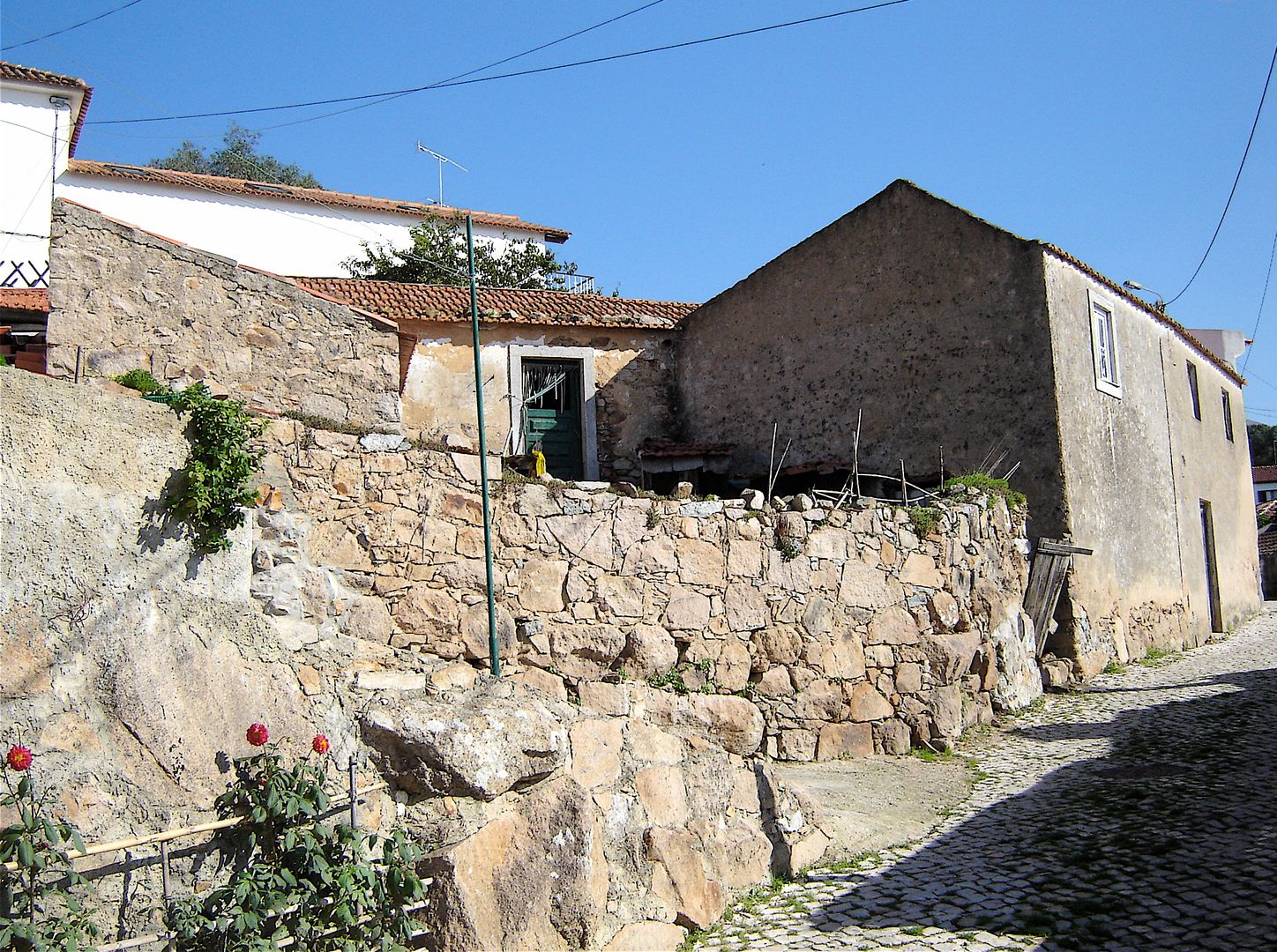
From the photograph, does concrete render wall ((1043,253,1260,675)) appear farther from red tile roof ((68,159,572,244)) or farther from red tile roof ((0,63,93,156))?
red tile roof ((0,63,93,156))

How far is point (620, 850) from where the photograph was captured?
646 centimetres

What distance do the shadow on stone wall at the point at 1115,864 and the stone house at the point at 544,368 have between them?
8.88m

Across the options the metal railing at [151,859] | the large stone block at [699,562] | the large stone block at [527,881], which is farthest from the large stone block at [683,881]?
the large stone block at [699,562]

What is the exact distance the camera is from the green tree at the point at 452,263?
2081cm

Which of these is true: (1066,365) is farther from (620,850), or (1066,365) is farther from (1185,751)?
(620,850)

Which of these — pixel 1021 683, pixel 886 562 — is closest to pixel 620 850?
pixel 886 562

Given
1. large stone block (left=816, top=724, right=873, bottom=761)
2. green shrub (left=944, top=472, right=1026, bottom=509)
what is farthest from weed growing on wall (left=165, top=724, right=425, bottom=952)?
green shrub (left=944, top=472, right=1026, bottom=509)

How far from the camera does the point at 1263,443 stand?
48.0 m

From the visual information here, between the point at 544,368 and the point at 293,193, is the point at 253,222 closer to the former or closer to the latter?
the point at 293,193

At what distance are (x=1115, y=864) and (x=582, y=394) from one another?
35.2 ft

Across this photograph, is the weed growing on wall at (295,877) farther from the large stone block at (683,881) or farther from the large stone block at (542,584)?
the large stone block at (542,584)

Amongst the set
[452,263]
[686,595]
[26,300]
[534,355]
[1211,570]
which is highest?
[452,263]

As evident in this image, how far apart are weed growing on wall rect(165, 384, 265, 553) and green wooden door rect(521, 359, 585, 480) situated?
9.36 m

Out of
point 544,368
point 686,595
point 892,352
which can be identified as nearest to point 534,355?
point 544,368
